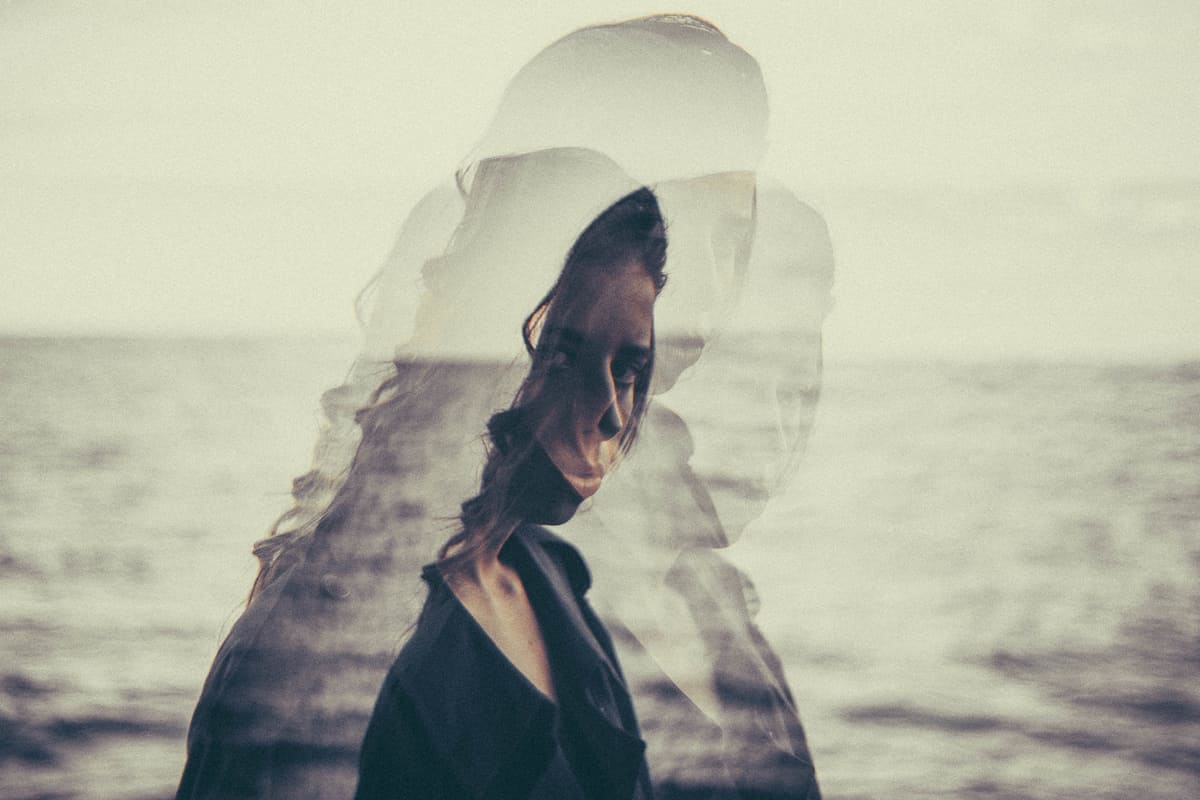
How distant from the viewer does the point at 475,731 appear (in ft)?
2.49

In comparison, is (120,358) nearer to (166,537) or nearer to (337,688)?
(166,537)

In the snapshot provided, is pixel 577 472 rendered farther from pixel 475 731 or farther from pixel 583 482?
pixel 475 731

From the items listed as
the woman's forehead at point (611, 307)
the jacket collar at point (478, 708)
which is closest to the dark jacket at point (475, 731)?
the jacket collar at point (478, 708)

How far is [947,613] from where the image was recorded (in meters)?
5.53

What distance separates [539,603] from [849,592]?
4305mm

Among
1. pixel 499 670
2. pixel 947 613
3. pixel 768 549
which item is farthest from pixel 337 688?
pixel 947 613

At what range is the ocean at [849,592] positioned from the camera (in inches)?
119

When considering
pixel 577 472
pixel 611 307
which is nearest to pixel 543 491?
pixel 577 472

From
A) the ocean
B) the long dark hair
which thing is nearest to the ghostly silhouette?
the long dark hair

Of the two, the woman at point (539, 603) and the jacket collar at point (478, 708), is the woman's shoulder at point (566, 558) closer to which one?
the woman at point (539, 603)

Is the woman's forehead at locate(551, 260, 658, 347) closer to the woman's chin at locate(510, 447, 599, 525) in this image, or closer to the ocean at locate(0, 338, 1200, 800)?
the woman's chin at locate(510, 447, 599, 525)

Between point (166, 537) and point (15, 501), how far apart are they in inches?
64.4

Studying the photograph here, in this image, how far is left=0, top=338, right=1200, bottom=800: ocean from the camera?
9.95ft

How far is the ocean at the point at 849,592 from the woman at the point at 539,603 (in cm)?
30
